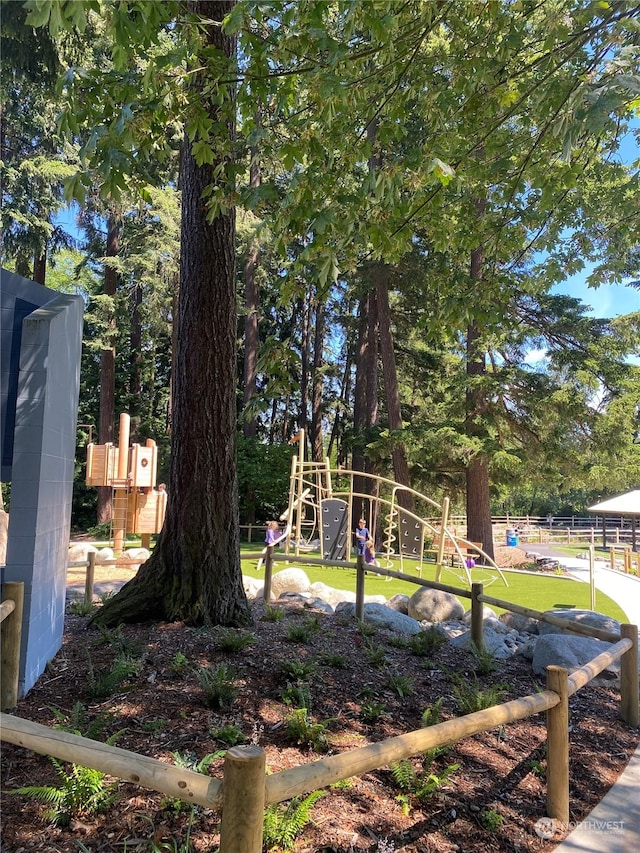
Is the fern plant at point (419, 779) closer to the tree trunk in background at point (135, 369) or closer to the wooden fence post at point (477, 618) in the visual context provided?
the wooden fence post at point (477, 618)

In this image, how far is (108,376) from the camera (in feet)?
70.7

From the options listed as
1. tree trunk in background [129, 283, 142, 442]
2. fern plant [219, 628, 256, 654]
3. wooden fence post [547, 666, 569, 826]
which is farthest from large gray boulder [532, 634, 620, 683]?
→ tree trunk in background [129, 283, 142, 442]

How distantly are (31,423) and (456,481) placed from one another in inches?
686

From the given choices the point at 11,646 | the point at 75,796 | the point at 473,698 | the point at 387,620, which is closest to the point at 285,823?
the point at 75,796

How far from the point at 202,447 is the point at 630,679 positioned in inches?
148

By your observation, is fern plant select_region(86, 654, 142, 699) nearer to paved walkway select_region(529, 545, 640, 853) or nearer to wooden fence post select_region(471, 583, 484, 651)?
paved walkway select_region(529, 545, 640, 853)

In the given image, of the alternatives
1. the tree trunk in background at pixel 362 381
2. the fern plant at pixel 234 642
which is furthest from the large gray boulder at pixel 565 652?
the tree trunk in background at pixel 362 381

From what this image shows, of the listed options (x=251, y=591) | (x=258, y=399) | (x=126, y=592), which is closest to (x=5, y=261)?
(x=251, y=591)

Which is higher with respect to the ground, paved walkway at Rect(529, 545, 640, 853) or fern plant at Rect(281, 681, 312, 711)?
fern plant at Rect(281, 681, 312, 711)

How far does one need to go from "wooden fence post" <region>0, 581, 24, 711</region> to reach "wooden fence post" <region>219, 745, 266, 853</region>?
2.22 metres

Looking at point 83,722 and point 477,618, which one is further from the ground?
point 477,618

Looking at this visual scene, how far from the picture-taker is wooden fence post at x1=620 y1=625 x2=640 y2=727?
14.1 feet

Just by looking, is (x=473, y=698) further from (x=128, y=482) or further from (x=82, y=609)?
(x=128, y=482)

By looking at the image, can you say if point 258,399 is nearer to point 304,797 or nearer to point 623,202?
point 304,797
